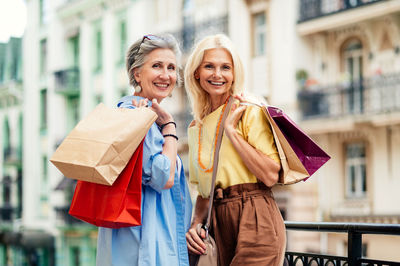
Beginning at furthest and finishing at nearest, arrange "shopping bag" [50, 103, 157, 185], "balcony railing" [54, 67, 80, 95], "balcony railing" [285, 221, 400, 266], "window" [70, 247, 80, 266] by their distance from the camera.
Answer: "balcony railing" [54, 67, 80, 95], "window" [70, 247, 80, 266], "balcony railing" [285, 221, 400, 266], "shopping bag" [50, 103, 157, 185]

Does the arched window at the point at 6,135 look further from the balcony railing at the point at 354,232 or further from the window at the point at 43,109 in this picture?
the balcony railing at the point at 354,232

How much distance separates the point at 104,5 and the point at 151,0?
3669 mm

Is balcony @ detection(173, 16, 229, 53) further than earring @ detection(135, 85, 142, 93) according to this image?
Yes

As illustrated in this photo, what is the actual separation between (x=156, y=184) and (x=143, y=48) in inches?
31.1

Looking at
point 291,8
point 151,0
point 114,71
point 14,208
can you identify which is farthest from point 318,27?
point 14,208

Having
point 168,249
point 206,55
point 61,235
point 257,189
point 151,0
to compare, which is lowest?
point 61,235

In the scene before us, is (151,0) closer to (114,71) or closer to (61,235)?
(114,71)

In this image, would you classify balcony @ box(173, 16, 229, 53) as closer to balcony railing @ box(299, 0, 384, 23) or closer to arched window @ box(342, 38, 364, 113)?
balcony railing @ box(299, 0, 384, 23)

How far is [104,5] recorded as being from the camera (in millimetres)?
28422

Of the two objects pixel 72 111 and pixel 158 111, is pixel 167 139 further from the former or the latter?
pixel 72 111

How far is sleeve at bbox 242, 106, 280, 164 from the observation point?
3.56 m

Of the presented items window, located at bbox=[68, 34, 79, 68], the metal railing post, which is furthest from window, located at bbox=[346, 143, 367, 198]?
window, located at bbox=[68, 34, 79, 68]

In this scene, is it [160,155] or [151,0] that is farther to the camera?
[151,0]

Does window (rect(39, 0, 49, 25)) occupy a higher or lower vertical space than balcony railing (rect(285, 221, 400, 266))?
higher
